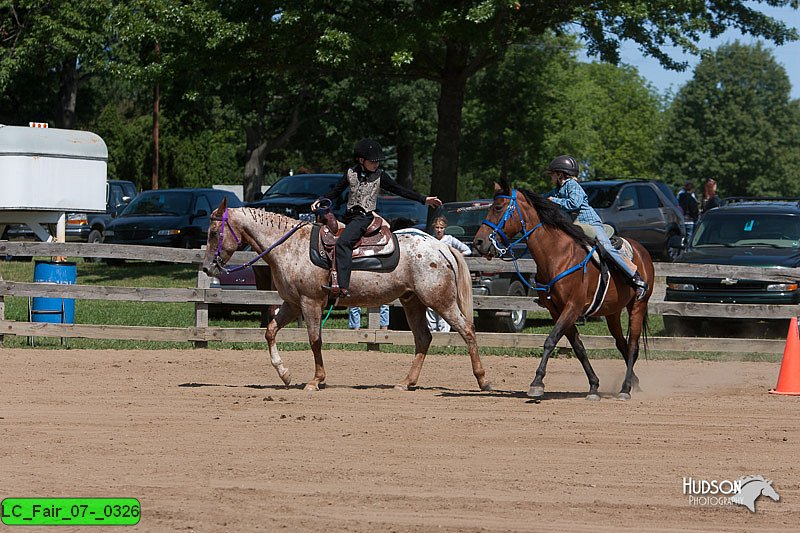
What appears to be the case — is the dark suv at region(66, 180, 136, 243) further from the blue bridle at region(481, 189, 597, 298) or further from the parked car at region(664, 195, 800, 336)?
the blue bridle at region(481, 189, 597, 298)

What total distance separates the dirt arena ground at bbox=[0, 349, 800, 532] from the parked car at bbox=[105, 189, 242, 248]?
12842 mm

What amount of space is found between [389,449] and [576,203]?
4.20 metres

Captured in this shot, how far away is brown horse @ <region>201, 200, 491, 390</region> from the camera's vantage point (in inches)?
523

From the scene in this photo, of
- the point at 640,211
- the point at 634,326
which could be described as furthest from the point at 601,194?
the point at 634,326

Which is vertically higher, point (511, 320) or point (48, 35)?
point (48, 35)

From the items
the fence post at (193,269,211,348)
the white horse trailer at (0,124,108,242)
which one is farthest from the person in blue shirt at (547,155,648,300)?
the white horse trailer at (0,124,108,242)

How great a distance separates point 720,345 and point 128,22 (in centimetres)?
1619

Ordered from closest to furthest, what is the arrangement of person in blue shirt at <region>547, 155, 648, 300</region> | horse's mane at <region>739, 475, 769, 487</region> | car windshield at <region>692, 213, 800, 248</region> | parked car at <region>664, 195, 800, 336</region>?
1. horse's mane at <region>739, 475, 769, 487</region>
2. person in blue shirt at <region>547, 155, 648, 300</region>
3. parked car at <region>664, 195, 800, 336</region>
4. car windshield at <region>692, 213, 800, 248</region>

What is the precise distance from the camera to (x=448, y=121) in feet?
91.0

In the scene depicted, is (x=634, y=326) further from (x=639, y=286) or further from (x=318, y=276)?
(x=318, y=276)

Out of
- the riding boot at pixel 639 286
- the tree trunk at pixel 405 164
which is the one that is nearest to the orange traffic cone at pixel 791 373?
the riding boot at pixel 639 286

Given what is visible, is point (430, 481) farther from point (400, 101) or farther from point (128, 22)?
point (400, 101)

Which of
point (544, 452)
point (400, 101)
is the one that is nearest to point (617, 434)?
point (544, 452)

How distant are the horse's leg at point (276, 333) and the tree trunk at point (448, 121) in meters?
14.3
